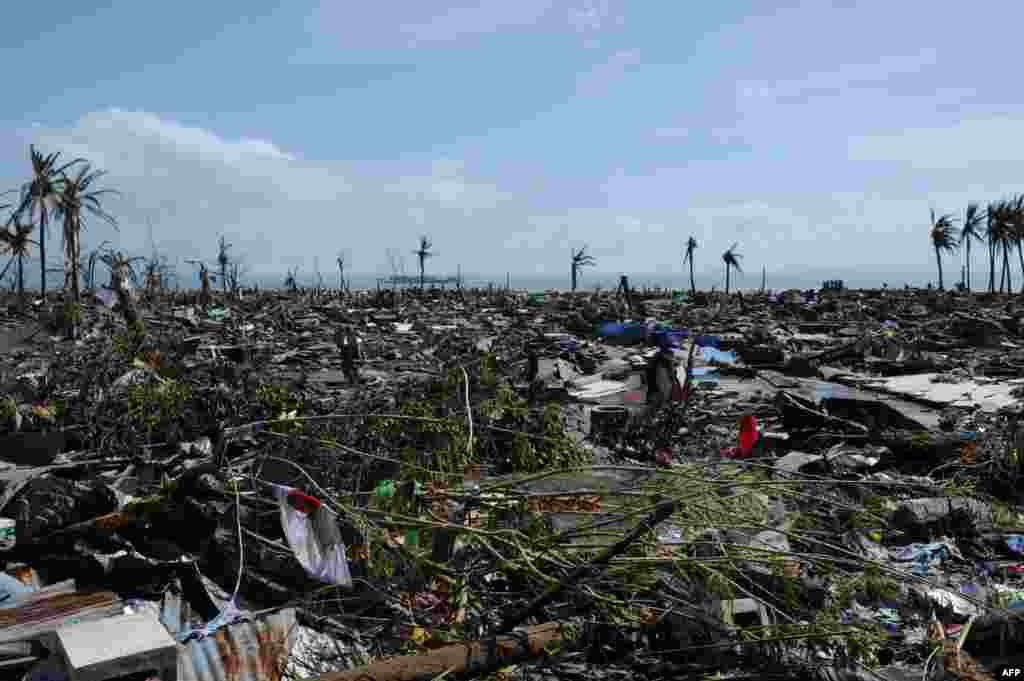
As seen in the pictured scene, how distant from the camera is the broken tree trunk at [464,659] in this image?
9.39 ft

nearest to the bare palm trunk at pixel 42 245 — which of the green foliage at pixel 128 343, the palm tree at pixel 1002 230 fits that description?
the green foliage at pixel 128 343

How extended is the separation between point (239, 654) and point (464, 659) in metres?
0.95

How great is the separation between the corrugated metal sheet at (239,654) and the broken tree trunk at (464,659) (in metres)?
0.38

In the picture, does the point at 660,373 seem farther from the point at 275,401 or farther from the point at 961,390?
the point at 961,390

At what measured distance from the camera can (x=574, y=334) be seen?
20109mm

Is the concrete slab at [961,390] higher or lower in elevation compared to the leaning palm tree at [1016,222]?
lower

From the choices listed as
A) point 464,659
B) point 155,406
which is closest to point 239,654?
point 464,659

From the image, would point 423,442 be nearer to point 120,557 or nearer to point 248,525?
point 248,525

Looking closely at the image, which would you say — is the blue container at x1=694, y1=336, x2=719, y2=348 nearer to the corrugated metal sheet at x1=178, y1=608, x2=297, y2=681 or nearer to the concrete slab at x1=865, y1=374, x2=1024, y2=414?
the concrete slab at x1=865, y1=374, x2=1024, y2=414

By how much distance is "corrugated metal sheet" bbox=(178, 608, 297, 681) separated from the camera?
9.95 feet

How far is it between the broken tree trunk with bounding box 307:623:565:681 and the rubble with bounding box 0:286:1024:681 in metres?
0.01

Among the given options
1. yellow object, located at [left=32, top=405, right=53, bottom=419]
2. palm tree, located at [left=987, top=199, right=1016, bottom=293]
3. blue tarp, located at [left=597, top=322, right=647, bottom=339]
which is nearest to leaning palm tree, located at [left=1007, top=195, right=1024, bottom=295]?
palm tree, located at [left=987, top=199, right=1016, bottom=293]

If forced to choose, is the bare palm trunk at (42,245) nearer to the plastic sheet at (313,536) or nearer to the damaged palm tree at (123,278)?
the damaged palm tree at (123,278)

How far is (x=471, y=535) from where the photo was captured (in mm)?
3508
